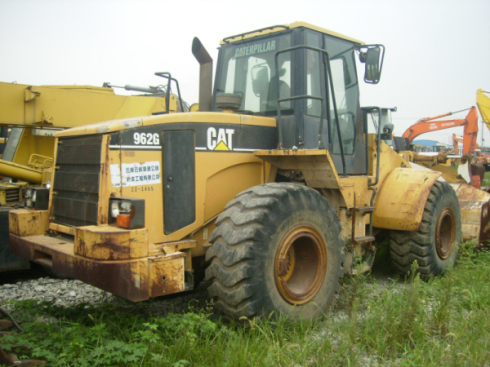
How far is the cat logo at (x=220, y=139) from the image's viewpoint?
173 inches

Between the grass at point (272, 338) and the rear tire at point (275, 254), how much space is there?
0.17m

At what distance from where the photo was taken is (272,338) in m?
3.63

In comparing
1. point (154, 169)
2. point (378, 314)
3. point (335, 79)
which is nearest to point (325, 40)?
point (335, 79)

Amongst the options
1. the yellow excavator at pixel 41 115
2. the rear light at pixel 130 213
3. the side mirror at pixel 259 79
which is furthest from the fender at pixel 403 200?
the rear light at pixel 130 213

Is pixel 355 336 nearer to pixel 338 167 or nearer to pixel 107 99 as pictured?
pixel 338 167

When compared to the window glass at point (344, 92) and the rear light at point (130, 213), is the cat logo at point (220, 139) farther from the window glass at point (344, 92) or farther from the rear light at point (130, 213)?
the window glass at point (344, 92)

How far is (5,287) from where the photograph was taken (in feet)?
18.2

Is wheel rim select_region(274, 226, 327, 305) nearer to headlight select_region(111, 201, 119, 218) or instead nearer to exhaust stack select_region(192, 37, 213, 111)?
headlight select_region(111, 201, 119, 218)

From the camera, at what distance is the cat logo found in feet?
14.4

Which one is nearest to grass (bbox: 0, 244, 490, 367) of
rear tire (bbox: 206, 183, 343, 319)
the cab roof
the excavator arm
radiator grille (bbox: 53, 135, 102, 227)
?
rear tire (bbox: 206, 183, 343, 319)

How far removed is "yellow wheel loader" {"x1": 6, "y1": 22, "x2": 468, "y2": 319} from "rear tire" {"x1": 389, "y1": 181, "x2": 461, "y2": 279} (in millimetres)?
17

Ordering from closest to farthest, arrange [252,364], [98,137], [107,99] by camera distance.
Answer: [252,364], [98,137], [107,99]

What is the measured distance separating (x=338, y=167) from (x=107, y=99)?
4641 millimetres

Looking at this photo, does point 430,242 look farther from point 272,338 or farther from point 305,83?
point 272,338
